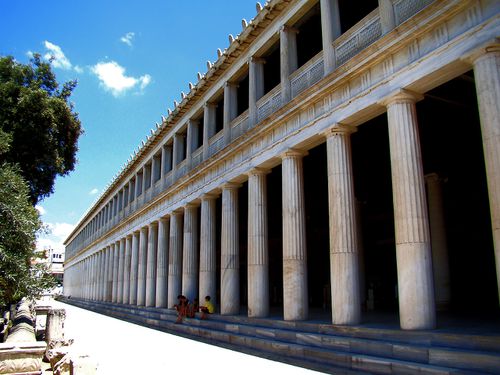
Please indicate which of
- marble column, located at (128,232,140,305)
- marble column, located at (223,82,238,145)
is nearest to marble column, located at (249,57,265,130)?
marble column, located at (223,82,238,145)

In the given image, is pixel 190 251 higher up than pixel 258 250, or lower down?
higher up

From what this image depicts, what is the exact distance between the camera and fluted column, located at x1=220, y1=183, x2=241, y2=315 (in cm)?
1736

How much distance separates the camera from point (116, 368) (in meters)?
9.84

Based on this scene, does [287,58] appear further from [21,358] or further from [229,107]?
[21,358]

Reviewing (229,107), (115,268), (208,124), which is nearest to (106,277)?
(115,268)

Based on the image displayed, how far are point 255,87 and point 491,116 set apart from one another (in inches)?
415

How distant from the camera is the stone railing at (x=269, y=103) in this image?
15742mm

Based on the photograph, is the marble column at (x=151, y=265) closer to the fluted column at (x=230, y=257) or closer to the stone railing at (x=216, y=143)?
the stone railing at (x=216, y=143)

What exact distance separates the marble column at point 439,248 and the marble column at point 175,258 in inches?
561

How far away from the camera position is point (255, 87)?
17.3m

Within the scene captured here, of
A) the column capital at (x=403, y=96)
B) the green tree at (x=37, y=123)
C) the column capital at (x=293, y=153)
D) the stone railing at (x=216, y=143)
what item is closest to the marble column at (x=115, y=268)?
the green tree at (x=37, y=123)

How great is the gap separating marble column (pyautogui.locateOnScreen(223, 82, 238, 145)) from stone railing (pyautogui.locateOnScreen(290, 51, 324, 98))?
16.0 ft

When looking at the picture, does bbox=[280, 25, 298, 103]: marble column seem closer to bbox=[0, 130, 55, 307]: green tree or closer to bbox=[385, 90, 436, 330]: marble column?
bbox=[385, 90, 436, 330]: marble column

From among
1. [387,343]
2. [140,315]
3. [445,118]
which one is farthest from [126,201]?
[387,343]
